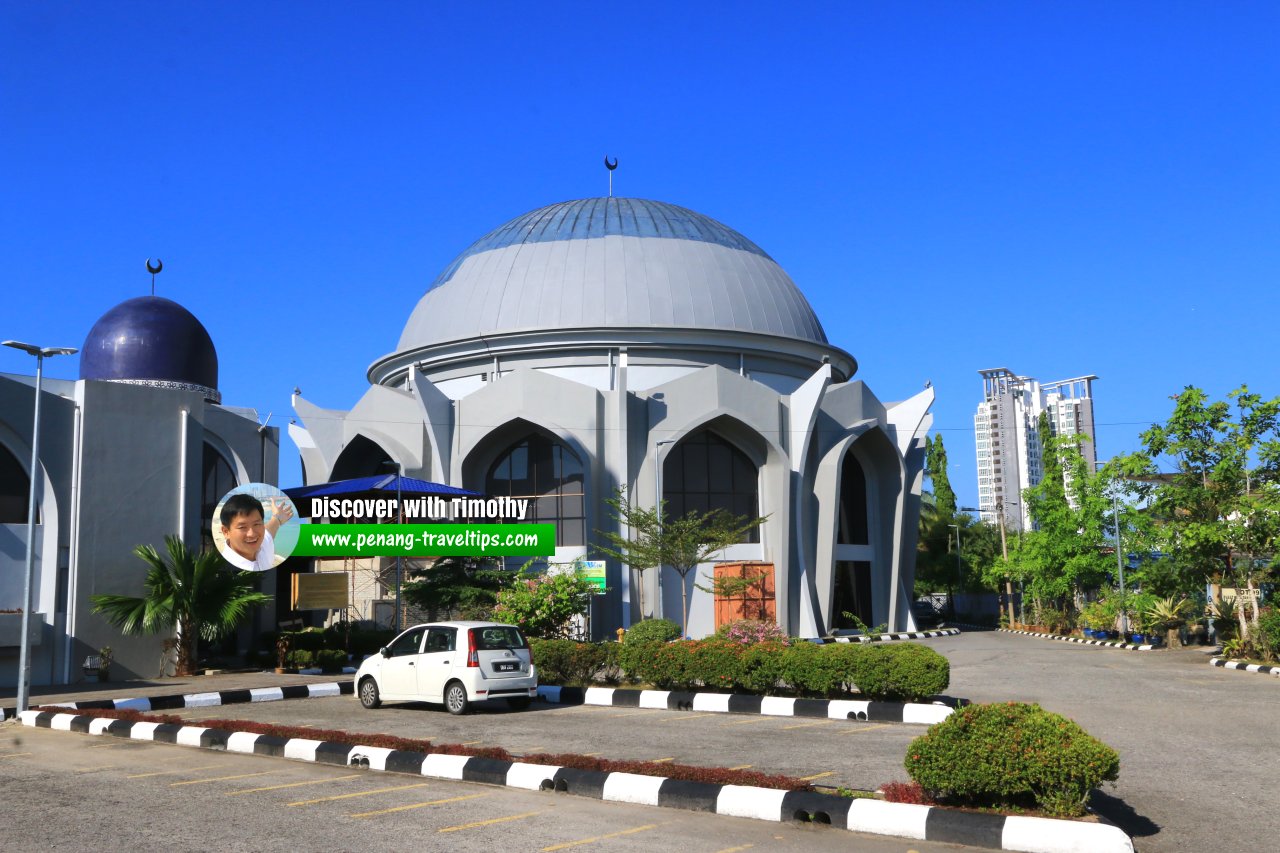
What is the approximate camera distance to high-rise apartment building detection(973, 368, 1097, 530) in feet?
516

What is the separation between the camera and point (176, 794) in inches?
377

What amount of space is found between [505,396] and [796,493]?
388 inches

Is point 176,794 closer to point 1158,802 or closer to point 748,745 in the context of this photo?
point 748,745

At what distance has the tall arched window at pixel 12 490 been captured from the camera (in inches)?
916

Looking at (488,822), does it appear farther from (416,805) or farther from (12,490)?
(12,490)

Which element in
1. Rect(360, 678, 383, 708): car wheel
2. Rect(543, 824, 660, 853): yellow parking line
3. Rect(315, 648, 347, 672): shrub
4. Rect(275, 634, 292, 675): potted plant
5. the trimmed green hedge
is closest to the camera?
Rect(543, 824, 660, 853): yellow parking line

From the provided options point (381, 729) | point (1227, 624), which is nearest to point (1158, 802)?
point (381, 729)

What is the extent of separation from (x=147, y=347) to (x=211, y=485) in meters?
5.51

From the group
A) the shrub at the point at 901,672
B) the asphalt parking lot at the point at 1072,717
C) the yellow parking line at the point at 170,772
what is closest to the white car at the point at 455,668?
the asphalt parking lot at the point at 1072,717

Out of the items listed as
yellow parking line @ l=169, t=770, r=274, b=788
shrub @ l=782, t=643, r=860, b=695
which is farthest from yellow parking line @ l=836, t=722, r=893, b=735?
yellow parking line @ l=169, t=770, r=274, b=788

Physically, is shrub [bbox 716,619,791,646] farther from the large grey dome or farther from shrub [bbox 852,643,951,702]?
the large grey dome

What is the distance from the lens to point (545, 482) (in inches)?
1385

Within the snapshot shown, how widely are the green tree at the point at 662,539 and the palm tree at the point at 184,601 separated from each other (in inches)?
386

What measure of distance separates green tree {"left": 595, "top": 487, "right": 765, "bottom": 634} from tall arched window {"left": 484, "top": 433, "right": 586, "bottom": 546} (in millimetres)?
1369
